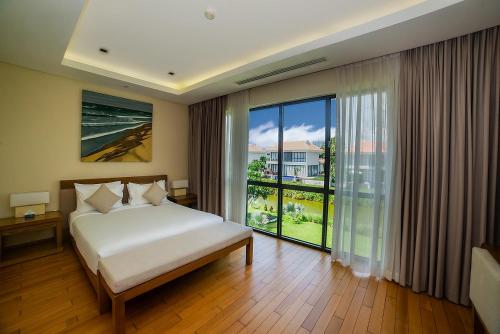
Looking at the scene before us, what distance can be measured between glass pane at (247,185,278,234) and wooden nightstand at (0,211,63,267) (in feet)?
9.80

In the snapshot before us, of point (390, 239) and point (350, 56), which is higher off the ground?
point (350, 56)

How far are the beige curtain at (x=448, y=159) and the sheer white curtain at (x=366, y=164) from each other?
15 cm

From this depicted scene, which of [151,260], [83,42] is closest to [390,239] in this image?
[151,260]

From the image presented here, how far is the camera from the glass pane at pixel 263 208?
393 centimetres

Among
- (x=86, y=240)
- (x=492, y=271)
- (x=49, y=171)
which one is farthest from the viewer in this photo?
(x=49, y=171)

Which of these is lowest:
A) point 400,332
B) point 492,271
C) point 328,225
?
point 400,332

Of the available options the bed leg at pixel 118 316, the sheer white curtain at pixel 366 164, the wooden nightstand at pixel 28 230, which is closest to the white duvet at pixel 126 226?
the wooden nightstand at pixel 28 230

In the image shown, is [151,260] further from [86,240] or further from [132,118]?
[132,118]

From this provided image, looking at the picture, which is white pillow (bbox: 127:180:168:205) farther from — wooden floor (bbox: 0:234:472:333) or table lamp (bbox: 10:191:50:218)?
wooden floor (bbox: 0:234:472:333)

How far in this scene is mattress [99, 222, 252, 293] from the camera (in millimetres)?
1721

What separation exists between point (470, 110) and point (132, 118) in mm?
4799

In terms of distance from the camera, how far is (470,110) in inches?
79.0

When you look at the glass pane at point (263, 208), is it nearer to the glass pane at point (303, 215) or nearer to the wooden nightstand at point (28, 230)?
the glass pane at point (303, 215)

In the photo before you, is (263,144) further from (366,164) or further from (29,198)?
(29,198)
